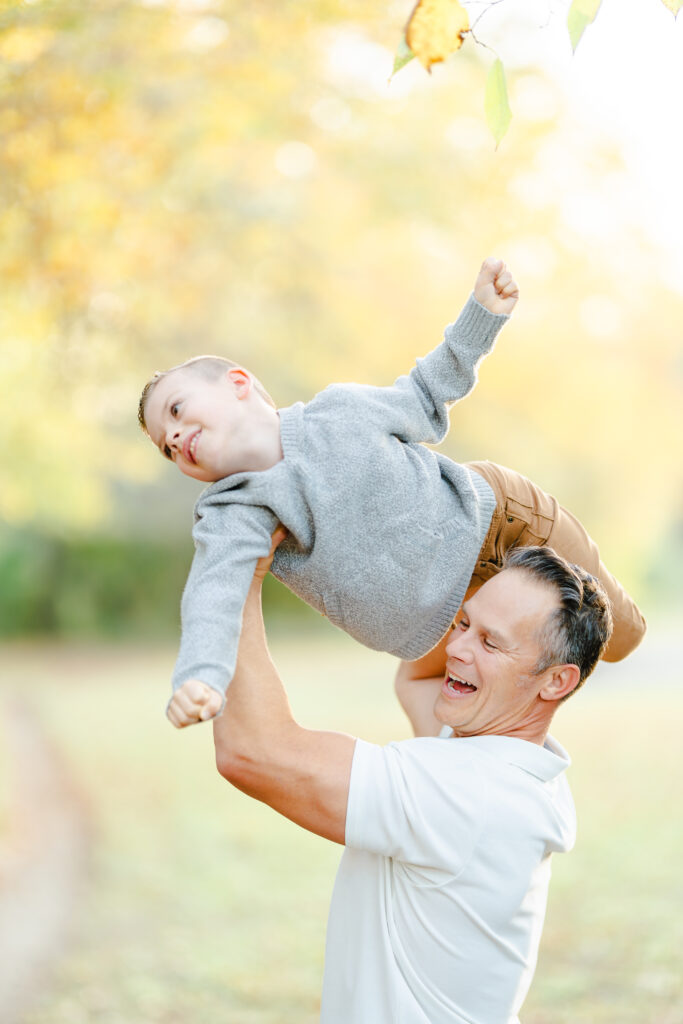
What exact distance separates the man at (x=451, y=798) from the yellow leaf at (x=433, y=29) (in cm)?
85

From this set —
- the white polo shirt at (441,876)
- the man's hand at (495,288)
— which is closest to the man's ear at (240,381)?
the man's hand at (495,288)

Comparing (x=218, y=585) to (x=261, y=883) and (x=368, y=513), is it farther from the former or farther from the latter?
(x=261, y=883)

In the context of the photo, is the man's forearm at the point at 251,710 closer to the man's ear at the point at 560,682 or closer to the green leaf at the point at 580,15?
the man's ear at the point at 560,682

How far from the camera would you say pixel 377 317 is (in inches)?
382

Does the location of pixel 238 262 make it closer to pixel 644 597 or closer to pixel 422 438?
pixel 422 438

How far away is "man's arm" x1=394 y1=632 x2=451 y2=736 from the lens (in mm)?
2266

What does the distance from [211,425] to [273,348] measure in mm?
9126

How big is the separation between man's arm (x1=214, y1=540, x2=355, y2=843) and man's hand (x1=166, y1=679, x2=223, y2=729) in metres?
0.23

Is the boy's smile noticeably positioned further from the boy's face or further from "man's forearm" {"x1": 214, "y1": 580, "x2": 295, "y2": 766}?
"man's forearm" {"x1": 214, "y1": 580, "x2": 295, "y2": 766}

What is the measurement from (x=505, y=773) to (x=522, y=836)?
0.36ft

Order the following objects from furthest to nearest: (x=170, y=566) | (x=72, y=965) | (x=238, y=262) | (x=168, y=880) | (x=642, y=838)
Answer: (x=170, y=566), (x=238, y=262), (x=642, y=838), (x=168, y=880), (x=72, y=965)

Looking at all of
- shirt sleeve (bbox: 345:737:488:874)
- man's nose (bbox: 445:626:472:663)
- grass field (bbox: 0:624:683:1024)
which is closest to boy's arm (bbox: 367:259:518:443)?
man's nose (bbox: 445:626:472:663)

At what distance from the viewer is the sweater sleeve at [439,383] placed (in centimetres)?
199

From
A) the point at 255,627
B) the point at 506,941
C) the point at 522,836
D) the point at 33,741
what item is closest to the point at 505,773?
the point at 522,836
